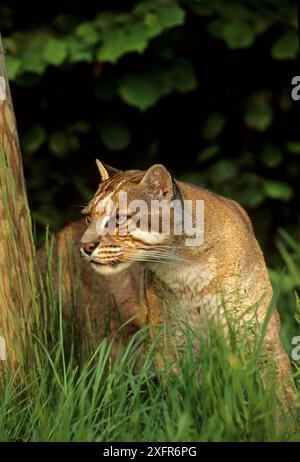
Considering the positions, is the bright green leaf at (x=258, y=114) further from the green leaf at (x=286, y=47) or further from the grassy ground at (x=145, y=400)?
the grassy ground at (x=145, y=400)

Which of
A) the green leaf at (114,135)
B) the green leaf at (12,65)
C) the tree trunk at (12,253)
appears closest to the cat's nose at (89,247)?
the tree trunk at (12,253)

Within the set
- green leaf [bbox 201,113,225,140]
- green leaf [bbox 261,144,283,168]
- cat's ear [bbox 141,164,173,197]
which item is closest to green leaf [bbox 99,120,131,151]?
green leaf [bbox 201,113,225,140]

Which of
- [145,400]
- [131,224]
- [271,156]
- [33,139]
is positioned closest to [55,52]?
[33,139]

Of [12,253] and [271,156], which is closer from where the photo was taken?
[12,253]

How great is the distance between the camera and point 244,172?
7934 millimetres

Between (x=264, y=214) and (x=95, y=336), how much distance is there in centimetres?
317

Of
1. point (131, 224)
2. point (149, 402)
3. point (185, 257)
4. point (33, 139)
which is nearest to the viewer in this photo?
point (149, 402)

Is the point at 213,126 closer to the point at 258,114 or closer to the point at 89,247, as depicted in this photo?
the point at 258,114

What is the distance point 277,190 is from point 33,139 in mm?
1879

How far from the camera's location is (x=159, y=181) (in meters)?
4.75

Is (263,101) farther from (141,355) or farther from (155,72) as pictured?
(141,355)

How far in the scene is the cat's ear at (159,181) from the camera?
4730mm

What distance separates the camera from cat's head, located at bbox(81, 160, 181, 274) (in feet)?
15.3
